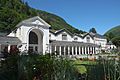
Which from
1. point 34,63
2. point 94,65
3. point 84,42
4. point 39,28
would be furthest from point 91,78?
point 84,42

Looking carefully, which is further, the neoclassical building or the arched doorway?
the arched doorway

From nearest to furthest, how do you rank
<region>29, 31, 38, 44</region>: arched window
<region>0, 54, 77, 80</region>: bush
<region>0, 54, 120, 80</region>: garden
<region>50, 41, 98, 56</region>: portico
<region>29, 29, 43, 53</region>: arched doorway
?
1. <region>0, 54, 120, 80</region>: garden
2. <region>0, 54, 77, 80</region>: bush
3. <region>29, 31, 38, 44</region>: arched window
4. <region>29, 29, 43, 53</region>: arched doorway
5. <region>50, 41, 98, 56</region>: portico

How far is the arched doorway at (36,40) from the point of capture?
56656 mm

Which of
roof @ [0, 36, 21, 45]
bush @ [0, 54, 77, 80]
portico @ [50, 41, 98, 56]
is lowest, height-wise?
bush @ [0, 54, 77, 80]

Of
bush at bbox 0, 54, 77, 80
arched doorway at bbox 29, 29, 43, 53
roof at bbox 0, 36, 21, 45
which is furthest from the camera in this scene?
arched doorway at bbox 29, 29, 43, 53

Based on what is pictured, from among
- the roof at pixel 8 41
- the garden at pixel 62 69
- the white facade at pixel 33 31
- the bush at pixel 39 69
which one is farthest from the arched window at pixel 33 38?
the garden at pixel 62 69

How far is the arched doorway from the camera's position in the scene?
56656mm

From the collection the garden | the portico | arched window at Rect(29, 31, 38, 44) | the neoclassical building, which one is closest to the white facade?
the neoclassical building

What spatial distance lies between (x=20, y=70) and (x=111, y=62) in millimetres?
6233

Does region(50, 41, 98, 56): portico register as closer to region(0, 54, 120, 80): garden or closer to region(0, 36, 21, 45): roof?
region(0, 36, 21, 45): roof

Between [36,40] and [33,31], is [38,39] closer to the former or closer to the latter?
[36,40]

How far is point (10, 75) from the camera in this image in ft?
43.1

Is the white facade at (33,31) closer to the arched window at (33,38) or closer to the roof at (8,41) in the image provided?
the arched window at (33,38)

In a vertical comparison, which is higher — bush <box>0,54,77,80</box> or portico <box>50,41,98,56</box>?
portico <box>50,41,98,56</box>
